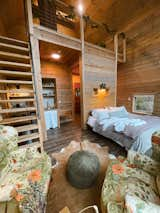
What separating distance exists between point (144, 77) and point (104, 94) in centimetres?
186

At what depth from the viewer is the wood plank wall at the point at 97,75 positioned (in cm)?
396

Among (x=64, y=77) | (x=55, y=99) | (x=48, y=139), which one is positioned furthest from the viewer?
(x=64, y=77)

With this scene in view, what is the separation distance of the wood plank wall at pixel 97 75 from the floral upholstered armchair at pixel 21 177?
9.10 feet

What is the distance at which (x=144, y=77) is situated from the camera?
4617 mm

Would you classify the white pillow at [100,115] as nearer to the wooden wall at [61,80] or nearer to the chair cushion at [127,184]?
the wooden wall at [61,80]

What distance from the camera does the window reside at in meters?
4.53

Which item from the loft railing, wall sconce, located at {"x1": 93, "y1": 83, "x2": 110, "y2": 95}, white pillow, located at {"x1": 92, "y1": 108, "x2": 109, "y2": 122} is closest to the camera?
the loft railing

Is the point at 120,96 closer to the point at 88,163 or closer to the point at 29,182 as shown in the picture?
the point at 88,163

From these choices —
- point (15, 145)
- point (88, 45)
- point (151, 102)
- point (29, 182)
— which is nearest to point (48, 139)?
point (15, 145)

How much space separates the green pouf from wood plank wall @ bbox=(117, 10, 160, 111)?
13.7 feet

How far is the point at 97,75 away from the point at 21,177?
3.87m

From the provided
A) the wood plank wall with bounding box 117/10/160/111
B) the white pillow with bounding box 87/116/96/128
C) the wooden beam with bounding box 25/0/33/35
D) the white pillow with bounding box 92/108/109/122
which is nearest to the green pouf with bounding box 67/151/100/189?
the white pillow with bounding box 92/108/109/122

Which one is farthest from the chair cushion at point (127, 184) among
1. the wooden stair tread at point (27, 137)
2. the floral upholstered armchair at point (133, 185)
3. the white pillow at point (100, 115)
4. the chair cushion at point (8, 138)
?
the white pillow at point (100, 115)

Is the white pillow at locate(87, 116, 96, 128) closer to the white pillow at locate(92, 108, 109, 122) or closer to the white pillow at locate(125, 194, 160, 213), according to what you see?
the white pillow at locate(92, 108, 109, 122)
